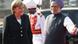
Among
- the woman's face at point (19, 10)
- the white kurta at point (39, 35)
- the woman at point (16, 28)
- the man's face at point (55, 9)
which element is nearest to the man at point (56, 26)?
the man's face at point (55, 9)

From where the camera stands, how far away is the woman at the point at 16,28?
5570 millimetres

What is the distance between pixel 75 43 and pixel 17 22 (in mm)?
2210

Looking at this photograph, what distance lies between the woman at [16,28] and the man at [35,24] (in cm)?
133

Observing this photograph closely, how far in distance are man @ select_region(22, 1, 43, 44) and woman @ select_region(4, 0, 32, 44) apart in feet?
4.37

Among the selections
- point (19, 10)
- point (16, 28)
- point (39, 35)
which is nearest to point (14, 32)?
point (16, 28)

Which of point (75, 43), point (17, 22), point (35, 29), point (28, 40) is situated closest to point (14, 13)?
point (17, 22)

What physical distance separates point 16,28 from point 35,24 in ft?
4.95

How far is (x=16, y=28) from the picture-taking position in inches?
220

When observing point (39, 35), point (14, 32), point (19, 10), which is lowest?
point (39, 35)

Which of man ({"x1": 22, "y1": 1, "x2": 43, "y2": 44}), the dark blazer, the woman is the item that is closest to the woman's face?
the woman

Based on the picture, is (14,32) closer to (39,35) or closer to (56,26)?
(56,26)

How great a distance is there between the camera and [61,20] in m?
5.56

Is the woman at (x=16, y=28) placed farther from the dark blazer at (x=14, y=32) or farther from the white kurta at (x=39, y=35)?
the white kurta at (x=39, y=35)

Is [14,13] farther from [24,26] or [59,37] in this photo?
[59,37]
